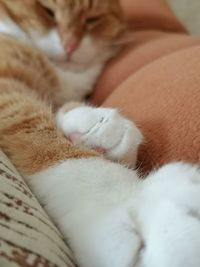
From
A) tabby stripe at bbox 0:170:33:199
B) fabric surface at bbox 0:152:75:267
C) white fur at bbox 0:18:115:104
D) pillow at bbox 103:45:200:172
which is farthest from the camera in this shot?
white fur at bbox 0:18:115:104

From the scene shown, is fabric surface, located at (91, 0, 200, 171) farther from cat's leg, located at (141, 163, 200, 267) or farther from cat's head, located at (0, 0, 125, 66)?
cat's head, located at (0, 0, 125, 66)

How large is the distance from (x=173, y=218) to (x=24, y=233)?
0.15m

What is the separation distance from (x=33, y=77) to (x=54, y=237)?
0.55 meters

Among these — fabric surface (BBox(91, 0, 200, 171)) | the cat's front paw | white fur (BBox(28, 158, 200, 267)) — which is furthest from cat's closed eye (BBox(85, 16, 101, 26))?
white fur (BBox(28, 158, 200, 267))

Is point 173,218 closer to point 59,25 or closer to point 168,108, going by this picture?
point 168,108

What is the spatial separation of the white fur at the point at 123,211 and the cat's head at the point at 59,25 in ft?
2.10

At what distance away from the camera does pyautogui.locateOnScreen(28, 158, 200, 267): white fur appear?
1.60 ft

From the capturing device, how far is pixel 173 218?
503mm

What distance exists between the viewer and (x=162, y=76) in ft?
2.87

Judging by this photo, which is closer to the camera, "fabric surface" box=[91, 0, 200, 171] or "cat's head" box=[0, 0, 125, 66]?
"fabric surface" box=[91, 0, 200, 171]

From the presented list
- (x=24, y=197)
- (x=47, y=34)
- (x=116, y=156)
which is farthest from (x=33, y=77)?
(x=24, y=197)

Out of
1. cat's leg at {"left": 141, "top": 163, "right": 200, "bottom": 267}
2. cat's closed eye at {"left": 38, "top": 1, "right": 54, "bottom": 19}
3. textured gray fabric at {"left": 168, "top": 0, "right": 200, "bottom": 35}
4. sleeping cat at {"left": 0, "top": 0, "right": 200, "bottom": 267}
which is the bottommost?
textured gray fabric at {"left": 168, "top": 0, "right": 200, "bottom": 35}

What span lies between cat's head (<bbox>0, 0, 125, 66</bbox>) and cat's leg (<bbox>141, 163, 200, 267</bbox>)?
2.35 feet

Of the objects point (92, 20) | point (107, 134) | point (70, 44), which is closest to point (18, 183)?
point (107, 134)
